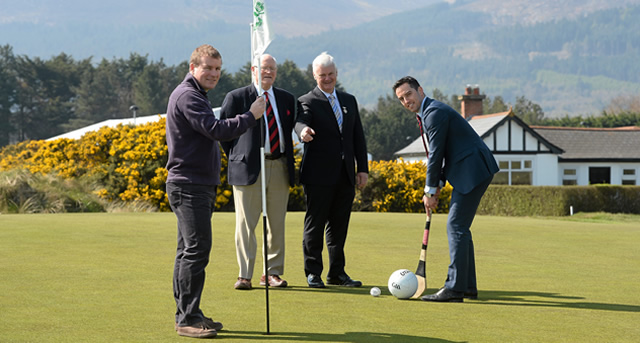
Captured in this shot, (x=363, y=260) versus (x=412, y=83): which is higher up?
(x=412, y=83)

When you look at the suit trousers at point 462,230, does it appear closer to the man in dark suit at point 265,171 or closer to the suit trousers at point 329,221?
the suit trousers at point 329,221

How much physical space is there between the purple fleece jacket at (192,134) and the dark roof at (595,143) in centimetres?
4377

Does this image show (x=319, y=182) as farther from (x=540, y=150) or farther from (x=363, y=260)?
(x=540, y=150)

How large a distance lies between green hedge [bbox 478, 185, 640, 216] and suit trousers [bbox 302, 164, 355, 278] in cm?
2270

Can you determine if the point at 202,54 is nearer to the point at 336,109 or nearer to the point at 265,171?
the point at 265,171

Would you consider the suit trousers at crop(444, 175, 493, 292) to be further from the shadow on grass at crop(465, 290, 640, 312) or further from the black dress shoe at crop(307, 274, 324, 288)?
the black dress shoe at crop(307, 274, 324, 288)

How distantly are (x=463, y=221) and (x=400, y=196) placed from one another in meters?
15.9

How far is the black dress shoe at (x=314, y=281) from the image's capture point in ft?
24.3

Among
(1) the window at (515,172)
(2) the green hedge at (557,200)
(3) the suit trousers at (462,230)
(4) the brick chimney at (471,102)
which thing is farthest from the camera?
(4) the brick chimney at (471,102)

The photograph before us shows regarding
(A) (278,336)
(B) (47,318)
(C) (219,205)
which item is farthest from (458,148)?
(C) (219,205)

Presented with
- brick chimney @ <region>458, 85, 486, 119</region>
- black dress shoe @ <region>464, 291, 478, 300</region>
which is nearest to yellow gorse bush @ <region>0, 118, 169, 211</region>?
black dress shoe @ <region>464, 291, 478, 300</region>

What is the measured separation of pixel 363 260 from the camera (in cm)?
956

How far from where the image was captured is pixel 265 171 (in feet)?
24.5

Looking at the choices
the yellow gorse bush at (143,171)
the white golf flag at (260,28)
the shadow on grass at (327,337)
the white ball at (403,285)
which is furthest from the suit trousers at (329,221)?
the yellow gorse bush at (143,171)
